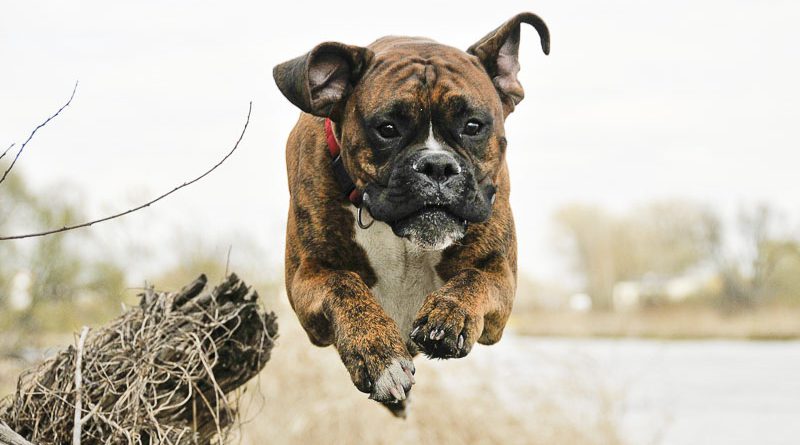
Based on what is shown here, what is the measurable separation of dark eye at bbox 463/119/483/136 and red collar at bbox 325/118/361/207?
2.01ft

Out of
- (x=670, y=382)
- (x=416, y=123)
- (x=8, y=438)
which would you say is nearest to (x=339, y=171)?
(x=416, y=123)

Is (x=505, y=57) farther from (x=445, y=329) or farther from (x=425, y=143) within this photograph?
(x=445, y=329)

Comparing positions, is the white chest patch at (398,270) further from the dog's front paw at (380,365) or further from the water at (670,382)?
the water at (670,382)

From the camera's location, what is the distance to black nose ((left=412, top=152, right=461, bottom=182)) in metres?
3.35

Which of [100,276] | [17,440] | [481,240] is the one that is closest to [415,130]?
[481,240]

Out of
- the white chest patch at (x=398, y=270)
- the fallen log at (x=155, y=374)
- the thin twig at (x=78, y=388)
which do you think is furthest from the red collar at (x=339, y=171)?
the thin twig at (x=78, y=388)

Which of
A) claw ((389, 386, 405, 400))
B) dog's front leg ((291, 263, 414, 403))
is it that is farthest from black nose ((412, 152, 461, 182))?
claw ((389, 386, 405, 400))

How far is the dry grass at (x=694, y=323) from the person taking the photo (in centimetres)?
3538

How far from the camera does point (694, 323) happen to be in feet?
126

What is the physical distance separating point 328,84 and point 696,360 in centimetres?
3833

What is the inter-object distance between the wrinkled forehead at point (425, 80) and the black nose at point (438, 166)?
25cm

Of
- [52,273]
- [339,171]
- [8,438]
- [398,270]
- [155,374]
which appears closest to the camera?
[339,171]

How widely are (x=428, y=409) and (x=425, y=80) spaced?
36.0 ft

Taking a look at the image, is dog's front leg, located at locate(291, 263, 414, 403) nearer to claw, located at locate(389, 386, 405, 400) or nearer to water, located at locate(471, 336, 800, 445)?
claw, located at locate(389, 386, 405, 400)
